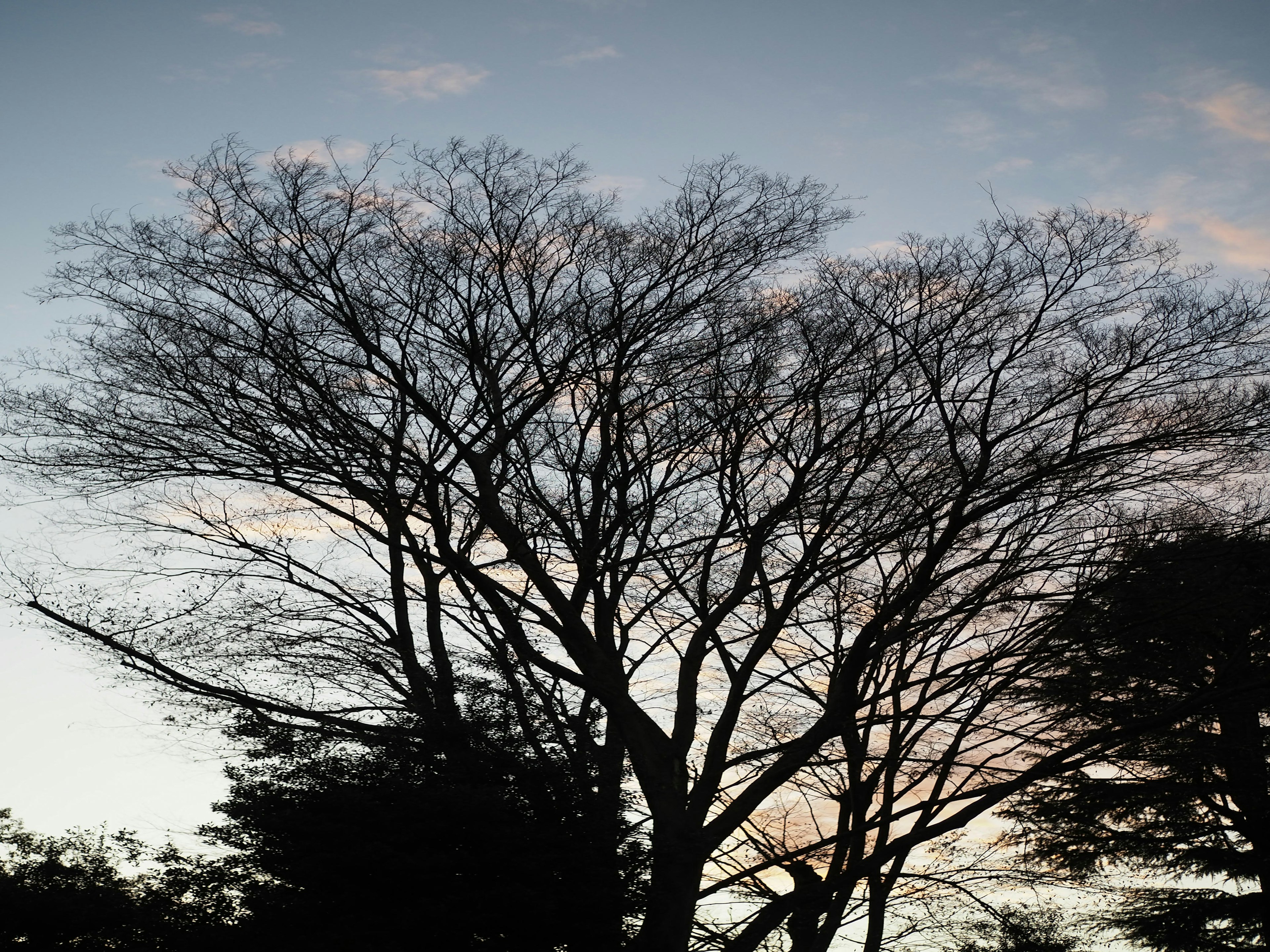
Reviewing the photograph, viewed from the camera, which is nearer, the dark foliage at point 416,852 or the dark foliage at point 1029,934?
the dark foliage at point 416,852

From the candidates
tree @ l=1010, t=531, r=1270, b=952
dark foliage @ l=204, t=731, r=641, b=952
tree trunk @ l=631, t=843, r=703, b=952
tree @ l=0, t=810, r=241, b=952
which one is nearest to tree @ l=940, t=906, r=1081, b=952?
tree @ l=1010, t=531, r=1270, b=952

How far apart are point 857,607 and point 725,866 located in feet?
12.1

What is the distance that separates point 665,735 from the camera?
10.5 m

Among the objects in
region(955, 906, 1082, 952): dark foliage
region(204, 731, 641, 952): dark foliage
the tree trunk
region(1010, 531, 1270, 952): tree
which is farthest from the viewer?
region(955, 906, 1082, 952): dark foliage

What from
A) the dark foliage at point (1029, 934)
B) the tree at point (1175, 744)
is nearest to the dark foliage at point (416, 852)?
the tree at point (1175, 744)

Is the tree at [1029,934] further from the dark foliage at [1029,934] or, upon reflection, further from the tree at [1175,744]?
the tree at [1175,744]

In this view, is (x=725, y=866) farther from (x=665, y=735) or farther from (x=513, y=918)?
(x=513, y=918)

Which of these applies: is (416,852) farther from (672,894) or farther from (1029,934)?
(1029,934)

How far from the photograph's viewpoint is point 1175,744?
17.5 m

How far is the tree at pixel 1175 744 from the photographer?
1038cm

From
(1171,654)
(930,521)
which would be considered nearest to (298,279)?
(930,521)

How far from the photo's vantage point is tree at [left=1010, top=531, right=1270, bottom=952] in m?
10.4

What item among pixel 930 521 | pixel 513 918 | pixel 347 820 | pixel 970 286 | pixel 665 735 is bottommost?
pixel 513 918

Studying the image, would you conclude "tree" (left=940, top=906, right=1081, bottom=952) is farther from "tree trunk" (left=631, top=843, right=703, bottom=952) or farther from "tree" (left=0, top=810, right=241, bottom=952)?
"tree" (left=0, top=810, right=241, bottom=952)
